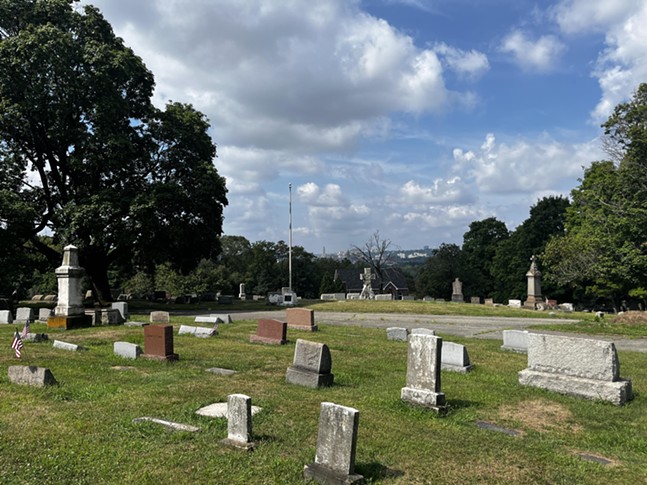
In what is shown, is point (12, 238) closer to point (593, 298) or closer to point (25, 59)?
point (25, 59)

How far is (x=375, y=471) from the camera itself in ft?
16.4

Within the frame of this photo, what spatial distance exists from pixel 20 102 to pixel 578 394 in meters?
27.5

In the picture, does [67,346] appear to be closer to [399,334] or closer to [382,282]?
[399,334]

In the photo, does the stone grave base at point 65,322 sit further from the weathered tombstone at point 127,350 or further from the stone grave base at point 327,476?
the stone grave base at point 327,476

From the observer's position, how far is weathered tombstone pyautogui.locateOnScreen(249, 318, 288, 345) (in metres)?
13.6

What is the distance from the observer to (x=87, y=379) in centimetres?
862

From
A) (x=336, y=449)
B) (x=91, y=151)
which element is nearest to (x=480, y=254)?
(x=91, y=151)

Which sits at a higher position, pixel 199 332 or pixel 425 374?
pixel 425 374

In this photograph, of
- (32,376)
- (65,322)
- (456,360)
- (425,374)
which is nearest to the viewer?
(425,374)

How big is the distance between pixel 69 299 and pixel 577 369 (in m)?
16.7

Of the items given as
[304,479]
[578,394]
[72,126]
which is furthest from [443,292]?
[304,479]

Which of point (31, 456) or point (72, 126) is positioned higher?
point (72, 126)

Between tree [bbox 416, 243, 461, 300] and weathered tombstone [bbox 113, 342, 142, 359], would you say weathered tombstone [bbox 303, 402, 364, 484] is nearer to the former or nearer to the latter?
weathered tombstone [bbox 113, 342, 142, 359]

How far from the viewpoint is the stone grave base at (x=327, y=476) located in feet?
15.2
